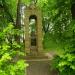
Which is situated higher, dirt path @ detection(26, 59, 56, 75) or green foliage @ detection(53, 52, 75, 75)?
green foliage @ detection(53, 52, 75, 75)

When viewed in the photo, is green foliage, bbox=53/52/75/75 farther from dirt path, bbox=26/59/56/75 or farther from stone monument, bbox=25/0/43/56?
stone monument, bbox=25/0/43/56

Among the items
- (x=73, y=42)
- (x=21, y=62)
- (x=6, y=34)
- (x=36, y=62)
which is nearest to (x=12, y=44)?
(x=6, y=34)

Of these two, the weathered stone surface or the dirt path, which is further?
the weathered stone surface

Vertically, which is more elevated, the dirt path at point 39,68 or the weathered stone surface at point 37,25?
the weathered stone surface at point 37,25

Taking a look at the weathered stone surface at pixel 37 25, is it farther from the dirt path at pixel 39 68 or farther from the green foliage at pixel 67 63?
the green foliage at pixel 67 63

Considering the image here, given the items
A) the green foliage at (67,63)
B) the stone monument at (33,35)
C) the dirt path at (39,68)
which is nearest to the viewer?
the green foliage at (67,63)

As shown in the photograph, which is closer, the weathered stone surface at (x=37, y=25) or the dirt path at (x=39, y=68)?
the dirt path at (x=39, y=68)

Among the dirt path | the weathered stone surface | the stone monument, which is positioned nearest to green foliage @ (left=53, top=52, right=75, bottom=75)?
the dirt path

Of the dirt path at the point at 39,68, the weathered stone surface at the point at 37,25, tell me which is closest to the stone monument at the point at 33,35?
the weathered stone surface at the point at 37,25

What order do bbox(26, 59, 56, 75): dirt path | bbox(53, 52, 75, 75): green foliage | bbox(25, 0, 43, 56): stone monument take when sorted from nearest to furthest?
1. bbox(53, 52, 75, 75): green foliage
2. bbox(26, 59, 56, 75): dirt path
3. bbox(25, 0, 43, 56): stone monument

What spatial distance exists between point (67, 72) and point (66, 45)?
3.40ft

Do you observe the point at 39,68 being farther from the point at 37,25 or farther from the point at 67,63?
the point at 67,63

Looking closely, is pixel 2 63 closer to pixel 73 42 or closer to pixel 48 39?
pixel 73 42

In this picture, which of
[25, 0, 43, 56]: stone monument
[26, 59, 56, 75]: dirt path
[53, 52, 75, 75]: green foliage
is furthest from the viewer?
[25, 0, 43, 56]: stone monument
